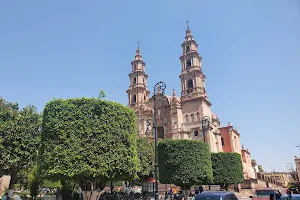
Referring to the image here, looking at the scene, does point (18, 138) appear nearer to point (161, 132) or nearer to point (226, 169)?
point (226, 169)

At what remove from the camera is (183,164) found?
21.1 metres

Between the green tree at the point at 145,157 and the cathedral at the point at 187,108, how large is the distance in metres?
16.9

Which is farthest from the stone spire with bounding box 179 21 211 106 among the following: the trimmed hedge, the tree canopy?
the trimmed hedge

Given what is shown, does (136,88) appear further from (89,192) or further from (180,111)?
(89,192)

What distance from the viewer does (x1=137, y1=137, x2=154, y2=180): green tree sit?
88.7ft

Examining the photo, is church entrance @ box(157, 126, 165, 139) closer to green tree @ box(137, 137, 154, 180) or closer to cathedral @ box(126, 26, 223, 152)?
cathedral @ box(126, 26, 223, 152)

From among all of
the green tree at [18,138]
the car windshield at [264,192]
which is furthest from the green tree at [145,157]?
the car windshield at [264,192]

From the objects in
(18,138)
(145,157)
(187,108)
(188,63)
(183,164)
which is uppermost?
(188,63)

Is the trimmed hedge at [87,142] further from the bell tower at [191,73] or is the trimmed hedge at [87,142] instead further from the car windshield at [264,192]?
the bell tower at [191,73]

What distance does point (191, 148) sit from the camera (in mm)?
22016

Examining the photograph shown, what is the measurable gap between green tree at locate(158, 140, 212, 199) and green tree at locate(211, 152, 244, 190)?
5932mm

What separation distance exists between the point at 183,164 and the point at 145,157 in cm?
736

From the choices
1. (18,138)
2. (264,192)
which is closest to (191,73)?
(264,192)

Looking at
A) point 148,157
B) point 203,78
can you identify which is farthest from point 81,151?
point 203,78
